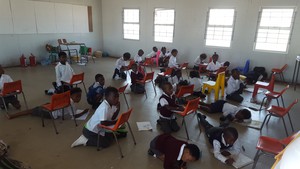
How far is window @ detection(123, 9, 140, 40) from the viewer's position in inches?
387

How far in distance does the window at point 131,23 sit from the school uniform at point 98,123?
→ 7.64 m

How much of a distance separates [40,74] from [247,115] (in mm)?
6356

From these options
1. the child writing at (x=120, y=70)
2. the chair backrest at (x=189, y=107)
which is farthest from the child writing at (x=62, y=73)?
the chair backrest at (x=189, y=107)

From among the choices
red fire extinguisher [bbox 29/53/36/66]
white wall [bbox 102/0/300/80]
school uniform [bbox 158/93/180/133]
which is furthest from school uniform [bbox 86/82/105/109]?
white wall [bbox 102/0/300/80]

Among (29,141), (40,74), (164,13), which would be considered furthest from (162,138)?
(164,13)

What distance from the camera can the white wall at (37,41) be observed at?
7.64 metres

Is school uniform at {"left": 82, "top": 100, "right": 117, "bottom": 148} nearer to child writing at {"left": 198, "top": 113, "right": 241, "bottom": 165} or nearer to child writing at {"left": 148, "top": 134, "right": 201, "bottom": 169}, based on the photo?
child writing at {"left": 148, "top": 134, "right": 201, "bottom": 169}

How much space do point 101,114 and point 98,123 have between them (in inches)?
6.2

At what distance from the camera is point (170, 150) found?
2182 millimetres

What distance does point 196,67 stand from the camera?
24.4 ft

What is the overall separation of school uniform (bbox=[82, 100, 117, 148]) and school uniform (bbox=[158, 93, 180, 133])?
824 mm

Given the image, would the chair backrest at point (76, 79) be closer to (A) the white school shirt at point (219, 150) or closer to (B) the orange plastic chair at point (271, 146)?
(A) the white school shirt at point (219, 150)

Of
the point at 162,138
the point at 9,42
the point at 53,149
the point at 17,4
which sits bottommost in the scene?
the point at 53,149

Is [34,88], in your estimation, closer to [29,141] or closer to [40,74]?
[40,74]
